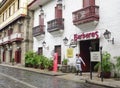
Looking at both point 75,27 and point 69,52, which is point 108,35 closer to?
point 75,27

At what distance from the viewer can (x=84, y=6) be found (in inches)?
899

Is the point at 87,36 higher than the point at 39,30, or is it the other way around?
the point at 39,30

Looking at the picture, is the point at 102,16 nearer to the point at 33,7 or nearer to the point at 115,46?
the point at 115,46

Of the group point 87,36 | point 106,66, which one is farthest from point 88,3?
point 106,66

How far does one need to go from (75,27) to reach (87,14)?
3.30m

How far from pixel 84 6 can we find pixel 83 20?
1880mm

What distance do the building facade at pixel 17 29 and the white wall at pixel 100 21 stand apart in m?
2.20

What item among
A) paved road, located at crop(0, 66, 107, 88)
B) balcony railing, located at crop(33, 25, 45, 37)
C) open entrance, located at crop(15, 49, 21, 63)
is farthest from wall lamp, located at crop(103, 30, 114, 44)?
open entrance, located at crop(15, 49, 21, 63)

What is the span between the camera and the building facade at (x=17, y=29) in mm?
35719

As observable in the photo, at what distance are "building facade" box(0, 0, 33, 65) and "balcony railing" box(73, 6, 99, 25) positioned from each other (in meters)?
14.1

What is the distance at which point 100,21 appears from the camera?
67.7 feet

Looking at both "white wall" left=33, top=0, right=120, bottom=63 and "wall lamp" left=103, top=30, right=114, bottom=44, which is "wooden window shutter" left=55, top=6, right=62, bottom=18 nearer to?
"white wall" left=33, top=0, right=120, bottom=63

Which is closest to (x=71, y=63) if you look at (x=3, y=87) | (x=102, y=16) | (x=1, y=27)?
(x=102, y=16)

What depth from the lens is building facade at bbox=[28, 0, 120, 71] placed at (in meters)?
19.6
